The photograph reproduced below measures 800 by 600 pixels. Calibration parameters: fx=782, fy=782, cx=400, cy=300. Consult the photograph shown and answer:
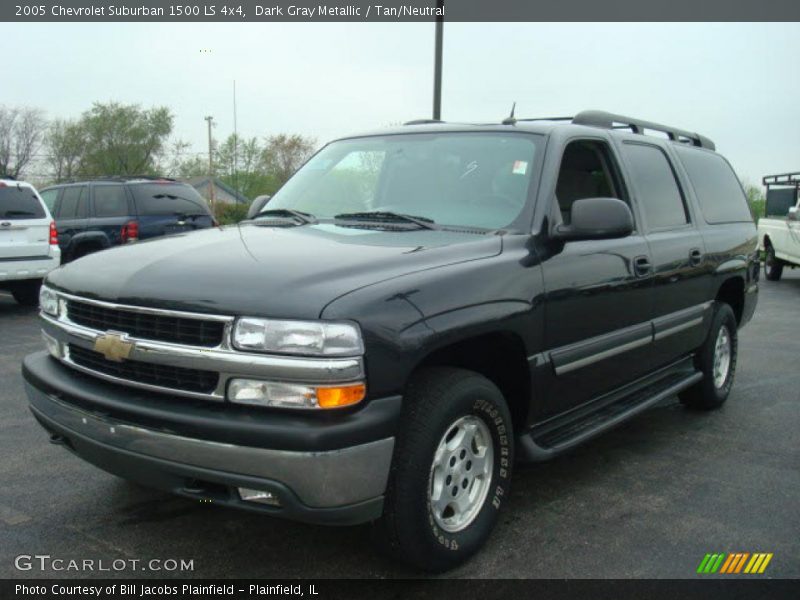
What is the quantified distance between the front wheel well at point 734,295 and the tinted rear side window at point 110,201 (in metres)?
8.47

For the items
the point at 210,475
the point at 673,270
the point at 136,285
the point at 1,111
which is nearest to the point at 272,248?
the point at 136,285

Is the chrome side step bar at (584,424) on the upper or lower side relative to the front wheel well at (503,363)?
lower

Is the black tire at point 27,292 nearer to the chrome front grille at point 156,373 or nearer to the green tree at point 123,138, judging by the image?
the chrome front grille at point 156,373

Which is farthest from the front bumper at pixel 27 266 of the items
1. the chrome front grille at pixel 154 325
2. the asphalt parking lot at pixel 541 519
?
the chrome front grille at pixel 154 325

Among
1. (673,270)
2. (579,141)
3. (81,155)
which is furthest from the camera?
(81,155)

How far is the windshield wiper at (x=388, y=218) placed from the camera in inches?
150

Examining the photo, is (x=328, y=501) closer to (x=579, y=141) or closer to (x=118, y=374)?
(x=118, y=374)

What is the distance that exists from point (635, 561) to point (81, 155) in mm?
54064

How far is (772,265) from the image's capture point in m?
16.9

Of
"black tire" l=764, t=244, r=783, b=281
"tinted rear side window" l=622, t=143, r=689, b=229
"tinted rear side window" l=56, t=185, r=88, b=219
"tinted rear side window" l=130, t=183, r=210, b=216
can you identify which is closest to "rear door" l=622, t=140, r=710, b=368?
"tinted rear side window" l=622, t=143, r=689, b=229

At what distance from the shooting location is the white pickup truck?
1520 cm

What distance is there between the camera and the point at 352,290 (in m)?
2.73

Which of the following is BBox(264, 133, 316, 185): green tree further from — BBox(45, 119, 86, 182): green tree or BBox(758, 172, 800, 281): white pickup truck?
BBox(758, 172, 800, 281): white pickup truck

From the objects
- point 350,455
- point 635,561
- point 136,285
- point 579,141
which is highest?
point 579,141
